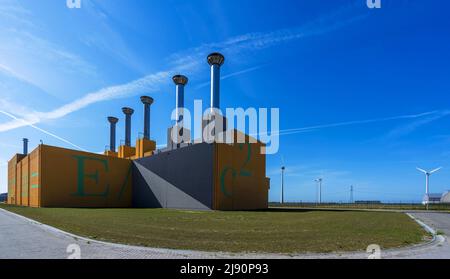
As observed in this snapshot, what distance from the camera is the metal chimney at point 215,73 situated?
Result: 126 ft

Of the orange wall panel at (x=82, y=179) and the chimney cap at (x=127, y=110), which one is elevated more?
the chimney cap at (x=127, y=110)

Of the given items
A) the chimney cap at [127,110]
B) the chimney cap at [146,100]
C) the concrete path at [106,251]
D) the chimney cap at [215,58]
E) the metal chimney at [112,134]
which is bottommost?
the concrete path at [106,251]

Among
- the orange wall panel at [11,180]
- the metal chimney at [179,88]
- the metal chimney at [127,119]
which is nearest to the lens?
the metal chimney at [179,88]

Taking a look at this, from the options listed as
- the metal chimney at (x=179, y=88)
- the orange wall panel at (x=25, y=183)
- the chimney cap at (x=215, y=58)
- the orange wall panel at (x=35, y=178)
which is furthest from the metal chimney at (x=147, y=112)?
the chimney cap at (x=215, y=58)

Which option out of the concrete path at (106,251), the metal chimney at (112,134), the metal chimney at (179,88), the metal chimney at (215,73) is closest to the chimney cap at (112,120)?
the metal chimney at (112,134)

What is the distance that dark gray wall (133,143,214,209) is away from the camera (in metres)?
35.7

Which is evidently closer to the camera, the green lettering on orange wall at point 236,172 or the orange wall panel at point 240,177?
the orange wall panel at point 240,177

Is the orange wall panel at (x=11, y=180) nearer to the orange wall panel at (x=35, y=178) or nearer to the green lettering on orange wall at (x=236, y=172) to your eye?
the orange wall panel at (x=35, y=178)

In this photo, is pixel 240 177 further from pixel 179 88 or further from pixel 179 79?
pixel 179 79

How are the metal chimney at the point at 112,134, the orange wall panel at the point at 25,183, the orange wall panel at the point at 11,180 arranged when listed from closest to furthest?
1. the orange wall panel at the point at 25,183
2. the orange wall panel at the point at 11,180
3. the metal chimney at the point at 112,134
